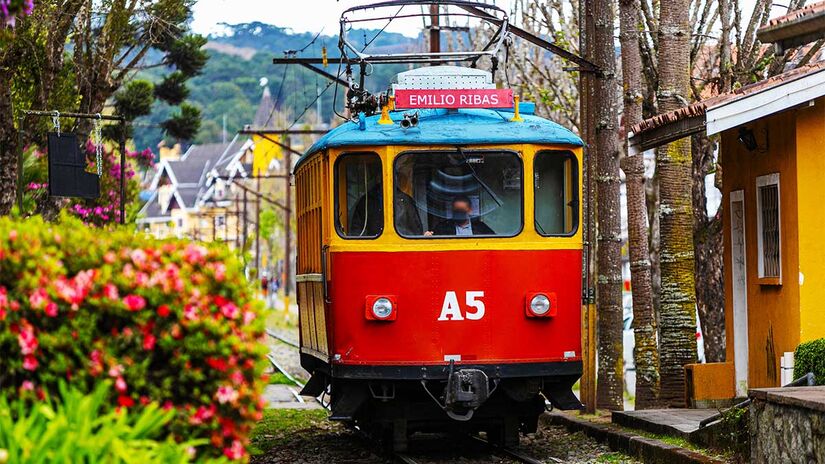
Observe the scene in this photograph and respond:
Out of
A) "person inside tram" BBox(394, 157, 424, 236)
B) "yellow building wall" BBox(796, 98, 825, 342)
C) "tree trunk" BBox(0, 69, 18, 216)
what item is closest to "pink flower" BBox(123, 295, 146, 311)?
"person inside tram" BBox(394, 157, 424, 236)

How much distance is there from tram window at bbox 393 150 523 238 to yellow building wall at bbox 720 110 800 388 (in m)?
2.48

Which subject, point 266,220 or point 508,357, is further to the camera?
point 266,220

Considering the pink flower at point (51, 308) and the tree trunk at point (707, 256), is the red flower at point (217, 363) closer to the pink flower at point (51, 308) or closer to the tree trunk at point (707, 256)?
the pink flower at point (51, 308)

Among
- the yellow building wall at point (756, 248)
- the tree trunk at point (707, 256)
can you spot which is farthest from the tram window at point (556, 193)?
the tree trunk at point (707, 256)

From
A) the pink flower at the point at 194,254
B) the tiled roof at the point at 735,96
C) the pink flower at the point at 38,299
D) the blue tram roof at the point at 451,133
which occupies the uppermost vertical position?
the tiled roof at the point at 735,96

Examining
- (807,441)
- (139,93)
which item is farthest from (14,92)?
(807,441)

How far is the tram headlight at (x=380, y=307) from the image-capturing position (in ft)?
41.1

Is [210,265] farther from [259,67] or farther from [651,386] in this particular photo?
[259,67]

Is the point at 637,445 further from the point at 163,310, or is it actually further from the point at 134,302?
the point at 134,302

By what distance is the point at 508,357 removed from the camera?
41.5ft

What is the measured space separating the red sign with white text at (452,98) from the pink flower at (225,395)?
6475 mm

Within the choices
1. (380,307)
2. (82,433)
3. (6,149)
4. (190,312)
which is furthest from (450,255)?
(6,149)

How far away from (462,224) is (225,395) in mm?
6161

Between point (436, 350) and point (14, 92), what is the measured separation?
1401 cm
